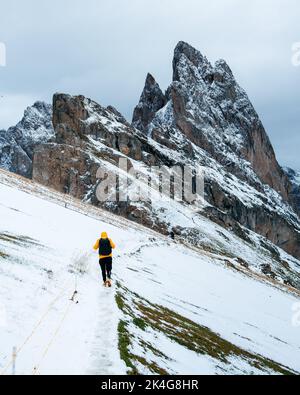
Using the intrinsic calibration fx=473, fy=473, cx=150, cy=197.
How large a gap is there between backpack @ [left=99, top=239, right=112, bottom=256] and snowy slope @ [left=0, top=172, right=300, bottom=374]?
104cm

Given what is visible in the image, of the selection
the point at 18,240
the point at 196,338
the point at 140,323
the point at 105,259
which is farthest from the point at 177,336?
→ the point at 18,240

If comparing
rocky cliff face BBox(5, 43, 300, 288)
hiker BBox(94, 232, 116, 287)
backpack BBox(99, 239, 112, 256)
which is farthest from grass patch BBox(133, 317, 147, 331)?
rocky cliff face BBox(5, 43, 300, 288)

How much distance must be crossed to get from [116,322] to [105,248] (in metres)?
7.33

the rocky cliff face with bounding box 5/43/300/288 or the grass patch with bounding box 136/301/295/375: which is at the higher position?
the rocky cliff face with bounding box 5/43/300/288

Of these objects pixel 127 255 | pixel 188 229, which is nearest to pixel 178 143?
pixel 188 229

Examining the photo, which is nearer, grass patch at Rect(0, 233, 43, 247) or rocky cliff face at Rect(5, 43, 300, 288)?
grass patch at Rect(0, 233, 43, 247)

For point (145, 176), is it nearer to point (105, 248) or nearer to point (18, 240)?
point (18, 240)

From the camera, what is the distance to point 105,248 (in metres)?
18.6

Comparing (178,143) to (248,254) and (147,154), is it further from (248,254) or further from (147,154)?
(248,254)

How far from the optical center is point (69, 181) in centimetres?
10788

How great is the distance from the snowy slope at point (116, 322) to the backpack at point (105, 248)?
1035 mm

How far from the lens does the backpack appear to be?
60.4 feet

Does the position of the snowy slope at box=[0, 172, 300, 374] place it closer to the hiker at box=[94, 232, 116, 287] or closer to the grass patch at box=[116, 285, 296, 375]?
the grass patch at box=[116, 285, 296, 375]

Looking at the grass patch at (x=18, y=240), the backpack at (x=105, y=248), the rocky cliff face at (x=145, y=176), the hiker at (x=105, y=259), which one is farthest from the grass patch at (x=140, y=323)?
the rocky cliff face at (x=145, y=176)
